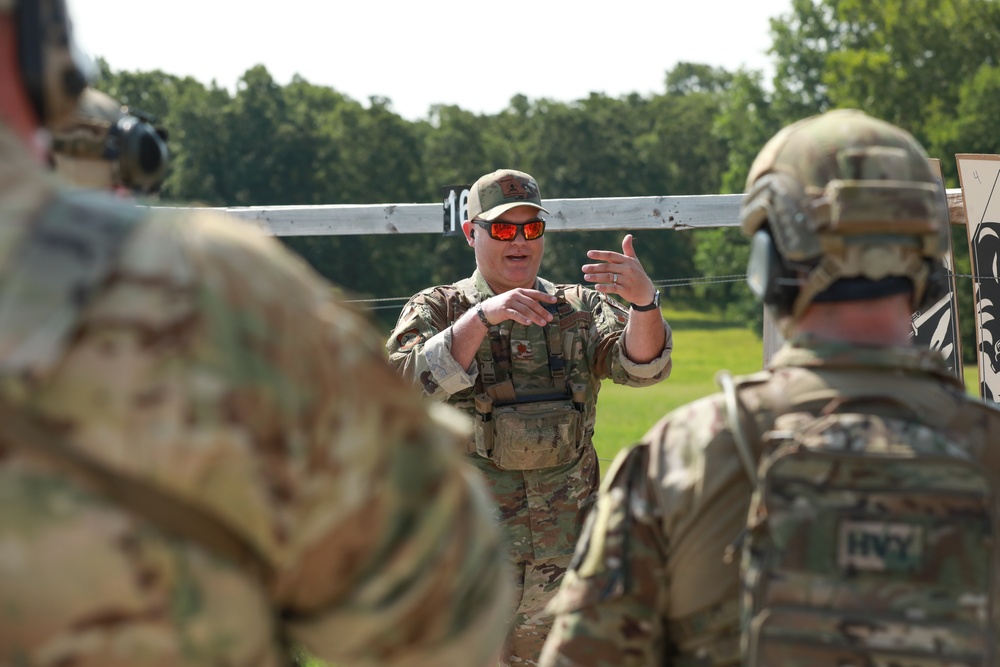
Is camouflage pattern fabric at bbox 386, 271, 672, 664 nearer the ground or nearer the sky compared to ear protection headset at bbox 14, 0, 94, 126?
nearer the ground

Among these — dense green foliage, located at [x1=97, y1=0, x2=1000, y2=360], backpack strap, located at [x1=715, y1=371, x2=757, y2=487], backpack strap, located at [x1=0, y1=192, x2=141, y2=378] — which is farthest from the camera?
dense green foliage, located at [x1=97, y1=0, x2=1000, y2=360]

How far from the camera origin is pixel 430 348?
496cm

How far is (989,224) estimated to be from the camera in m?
6.38

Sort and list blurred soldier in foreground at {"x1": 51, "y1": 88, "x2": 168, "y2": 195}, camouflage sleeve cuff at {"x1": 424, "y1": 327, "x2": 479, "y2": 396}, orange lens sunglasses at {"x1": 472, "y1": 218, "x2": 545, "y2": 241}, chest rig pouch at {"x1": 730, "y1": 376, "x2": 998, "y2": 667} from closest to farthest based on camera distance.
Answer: chest rig pouch at {"x1": 730, "y1": 376, "x2": 998, "y2": 667}
blurred soldier in foreground at {"x1": 51, "y1": 88, "x2": 168, "y2": 195}
camouflage sleeve cuff at {"x1": 424, "y1": 327, "x2": 479, "y2": 396}
orange lens sunglasses at {"x1": 472, "y1": 218, "x2": 545, "y2": 241}

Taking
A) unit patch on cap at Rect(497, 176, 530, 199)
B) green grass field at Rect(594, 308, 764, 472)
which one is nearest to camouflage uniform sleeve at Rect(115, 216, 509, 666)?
unit patch on cap at Rect(497, 176, 530, 199)

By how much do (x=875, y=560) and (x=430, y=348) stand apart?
3.03 meters

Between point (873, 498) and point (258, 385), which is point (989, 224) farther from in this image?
point (258, 385)

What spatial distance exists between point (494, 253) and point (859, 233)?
3209 millimetres

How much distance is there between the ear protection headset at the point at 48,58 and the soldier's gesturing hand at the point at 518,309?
3324 millimetres

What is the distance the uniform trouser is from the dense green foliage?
28742 mm

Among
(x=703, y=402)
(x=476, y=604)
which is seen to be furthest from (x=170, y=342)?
(x=703, y=402)

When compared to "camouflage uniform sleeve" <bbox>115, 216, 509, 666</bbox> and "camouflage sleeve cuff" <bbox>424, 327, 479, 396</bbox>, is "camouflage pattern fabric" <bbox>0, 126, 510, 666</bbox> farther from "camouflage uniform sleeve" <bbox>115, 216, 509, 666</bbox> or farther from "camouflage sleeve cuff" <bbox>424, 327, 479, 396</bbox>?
"camouflage sleeve cuff" <bbox>424, 327, 479, 396</bbox>

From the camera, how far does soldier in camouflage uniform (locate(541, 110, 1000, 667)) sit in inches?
82.6

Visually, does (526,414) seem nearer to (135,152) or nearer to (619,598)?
(135,152)
